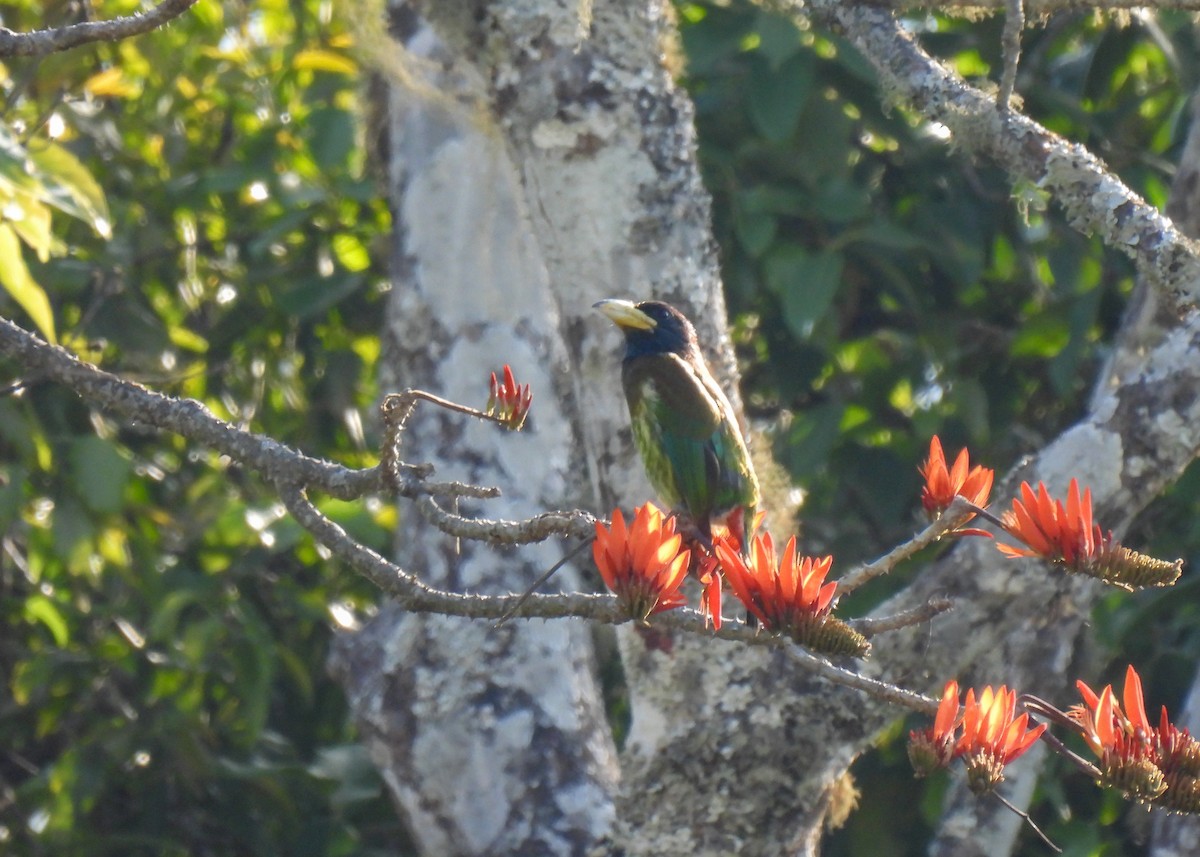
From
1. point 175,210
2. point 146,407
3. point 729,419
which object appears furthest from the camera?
point 175,210

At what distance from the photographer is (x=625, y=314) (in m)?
2.64

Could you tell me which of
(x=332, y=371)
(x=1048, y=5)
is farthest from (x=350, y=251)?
(x=1048, y=5)

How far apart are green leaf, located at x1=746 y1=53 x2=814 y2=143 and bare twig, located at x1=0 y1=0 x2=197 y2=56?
1.94 metres

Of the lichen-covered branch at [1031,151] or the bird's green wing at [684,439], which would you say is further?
the bird's green wing at [684,439]

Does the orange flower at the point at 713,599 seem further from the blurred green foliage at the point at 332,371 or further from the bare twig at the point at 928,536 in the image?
the blurred green foliage at the point at 332,371

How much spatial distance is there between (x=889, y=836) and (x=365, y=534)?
53.2 inches

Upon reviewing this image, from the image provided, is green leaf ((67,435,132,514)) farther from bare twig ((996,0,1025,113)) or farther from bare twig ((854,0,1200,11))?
bare twig ((996,0,1025,113))

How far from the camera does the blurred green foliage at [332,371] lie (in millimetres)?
3693

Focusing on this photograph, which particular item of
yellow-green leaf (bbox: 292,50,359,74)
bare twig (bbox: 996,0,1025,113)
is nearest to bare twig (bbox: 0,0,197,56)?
bare twig (bbox: 996,0,1025,113)

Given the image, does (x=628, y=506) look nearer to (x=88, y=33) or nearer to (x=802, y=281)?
(x=802, y=281)

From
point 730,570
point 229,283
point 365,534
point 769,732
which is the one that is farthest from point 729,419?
point 229,283

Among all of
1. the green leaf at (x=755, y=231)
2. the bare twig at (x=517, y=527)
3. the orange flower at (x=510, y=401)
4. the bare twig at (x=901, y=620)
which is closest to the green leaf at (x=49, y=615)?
the green leaf at (x=755, y=231)

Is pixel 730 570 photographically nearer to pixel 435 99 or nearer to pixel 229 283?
pixel 435 99

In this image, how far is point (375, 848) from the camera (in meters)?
4.01
